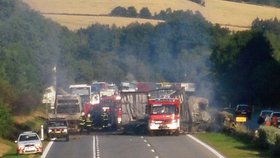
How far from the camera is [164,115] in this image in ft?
199

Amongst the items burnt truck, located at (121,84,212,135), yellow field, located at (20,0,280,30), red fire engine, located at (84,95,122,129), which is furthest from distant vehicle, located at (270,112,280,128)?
yellow field, located at (20,0,280,30)

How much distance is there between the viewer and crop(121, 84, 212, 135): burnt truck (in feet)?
198

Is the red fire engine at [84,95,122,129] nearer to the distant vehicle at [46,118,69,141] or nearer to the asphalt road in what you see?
the asphalt road

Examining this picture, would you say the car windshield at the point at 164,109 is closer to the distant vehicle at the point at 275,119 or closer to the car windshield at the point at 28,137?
the distant vehicle at the point at 275,119

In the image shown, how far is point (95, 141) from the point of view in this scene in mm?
57000

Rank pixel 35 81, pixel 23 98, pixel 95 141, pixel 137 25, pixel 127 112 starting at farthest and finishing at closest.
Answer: pixel 137 25 < pixel 35 81 < pixel 23 98 < pixel 127 112 < pixel 95 141

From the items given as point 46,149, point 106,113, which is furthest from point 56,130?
point 106,113

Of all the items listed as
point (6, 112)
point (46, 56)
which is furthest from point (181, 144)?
point (46, 56)

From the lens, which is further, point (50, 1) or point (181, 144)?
point (50, 1)

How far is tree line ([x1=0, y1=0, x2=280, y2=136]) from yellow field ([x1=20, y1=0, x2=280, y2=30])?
1.13m

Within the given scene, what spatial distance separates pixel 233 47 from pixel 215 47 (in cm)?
434

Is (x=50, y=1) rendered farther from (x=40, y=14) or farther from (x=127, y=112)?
(x=127, y=112)

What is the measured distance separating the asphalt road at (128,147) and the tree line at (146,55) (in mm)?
19376

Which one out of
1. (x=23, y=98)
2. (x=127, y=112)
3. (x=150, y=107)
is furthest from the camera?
(x=23, y=98)
